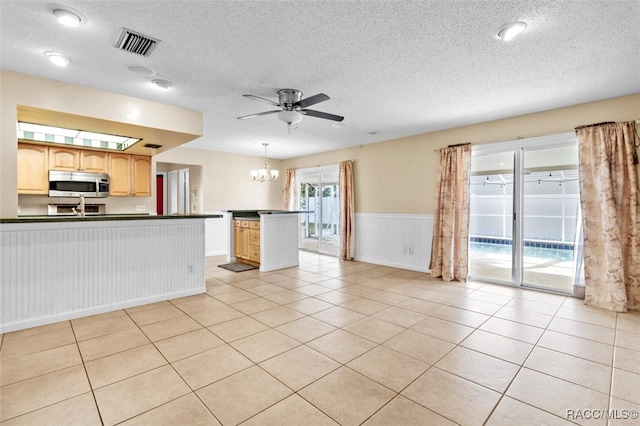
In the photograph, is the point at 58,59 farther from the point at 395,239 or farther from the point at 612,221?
the point at 612,221

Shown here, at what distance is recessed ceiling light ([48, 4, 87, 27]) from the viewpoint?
2.04 m

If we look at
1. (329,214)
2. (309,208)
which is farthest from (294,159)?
(329,214)

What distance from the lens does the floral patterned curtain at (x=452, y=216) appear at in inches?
192

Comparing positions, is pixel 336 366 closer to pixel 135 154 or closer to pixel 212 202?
pixel 135 154

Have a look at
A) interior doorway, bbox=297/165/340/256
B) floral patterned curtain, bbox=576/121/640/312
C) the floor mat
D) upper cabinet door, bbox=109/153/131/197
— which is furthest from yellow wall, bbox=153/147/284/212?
floral patterned curtain, bbox=576/121/640/312

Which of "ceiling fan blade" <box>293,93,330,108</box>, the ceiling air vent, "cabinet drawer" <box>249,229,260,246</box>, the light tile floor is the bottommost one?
the light tile floor

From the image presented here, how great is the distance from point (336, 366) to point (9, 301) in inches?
127

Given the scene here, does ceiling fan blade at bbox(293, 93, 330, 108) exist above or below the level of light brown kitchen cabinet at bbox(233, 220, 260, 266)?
above

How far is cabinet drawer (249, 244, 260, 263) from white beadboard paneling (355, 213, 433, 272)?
229 cm

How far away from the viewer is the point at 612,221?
3.58m

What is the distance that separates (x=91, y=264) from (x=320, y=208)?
5.33 meters

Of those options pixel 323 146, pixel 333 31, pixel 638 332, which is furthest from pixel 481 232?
pixel 333 31


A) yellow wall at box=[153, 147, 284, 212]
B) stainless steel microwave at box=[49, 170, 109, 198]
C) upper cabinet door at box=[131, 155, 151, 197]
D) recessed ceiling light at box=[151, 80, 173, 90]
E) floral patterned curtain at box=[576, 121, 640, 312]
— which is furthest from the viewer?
yellow wall at box=[153, 147, 284, 212]

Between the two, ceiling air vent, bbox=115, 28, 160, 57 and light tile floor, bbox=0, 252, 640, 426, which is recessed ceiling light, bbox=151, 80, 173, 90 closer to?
ceiling air vent, bbox=115, 28, 160, 57
